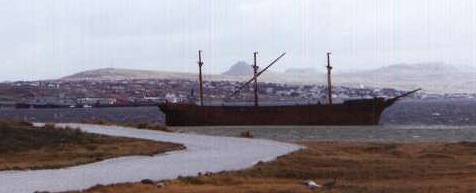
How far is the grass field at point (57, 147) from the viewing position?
33.1 m

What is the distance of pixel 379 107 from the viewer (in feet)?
290

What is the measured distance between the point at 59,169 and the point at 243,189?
26.8 feet

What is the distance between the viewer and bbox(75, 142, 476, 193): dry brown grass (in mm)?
22797

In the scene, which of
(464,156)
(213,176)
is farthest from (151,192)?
(464,156)

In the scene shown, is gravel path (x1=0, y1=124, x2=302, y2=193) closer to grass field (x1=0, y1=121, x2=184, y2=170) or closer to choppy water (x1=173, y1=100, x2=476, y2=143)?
grass field (x1=0, y1=121, x2=184, y2=170)

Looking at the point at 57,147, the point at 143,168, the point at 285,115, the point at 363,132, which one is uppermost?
the point at 143,168

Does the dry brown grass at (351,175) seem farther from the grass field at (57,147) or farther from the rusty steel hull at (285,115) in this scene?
the rusty steel hull at (285,115)

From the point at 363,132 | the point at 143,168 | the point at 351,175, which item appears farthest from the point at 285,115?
the point at 351,175

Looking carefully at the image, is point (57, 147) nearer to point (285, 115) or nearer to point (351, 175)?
point (351, 175)

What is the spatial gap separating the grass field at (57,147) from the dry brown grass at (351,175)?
21.0 feet

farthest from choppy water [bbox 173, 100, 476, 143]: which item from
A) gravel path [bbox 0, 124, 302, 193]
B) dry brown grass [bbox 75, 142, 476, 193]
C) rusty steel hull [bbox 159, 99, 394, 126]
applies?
gravel path [bbox 0, 124, 302, 193]

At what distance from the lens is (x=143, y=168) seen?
29.2m

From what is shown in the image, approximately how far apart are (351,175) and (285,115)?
59.1 meters

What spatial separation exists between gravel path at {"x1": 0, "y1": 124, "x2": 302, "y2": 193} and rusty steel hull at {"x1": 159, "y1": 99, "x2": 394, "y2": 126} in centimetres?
4432
